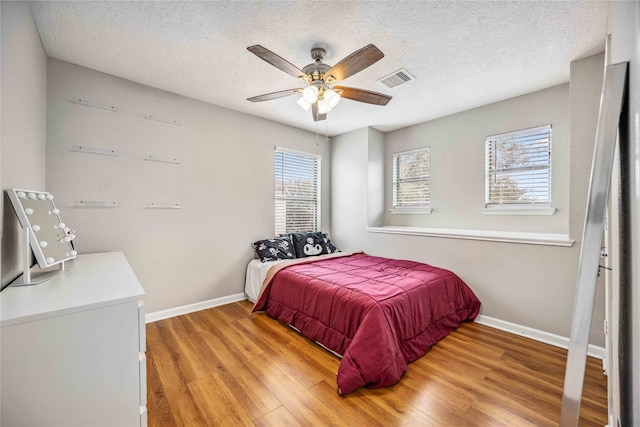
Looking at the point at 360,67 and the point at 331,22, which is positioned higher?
the point at 331,22

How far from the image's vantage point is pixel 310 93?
2.00 metres

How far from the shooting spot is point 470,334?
253 centimetres

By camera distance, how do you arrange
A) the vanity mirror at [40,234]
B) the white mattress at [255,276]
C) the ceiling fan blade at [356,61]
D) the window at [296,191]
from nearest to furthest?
the vanity mirror at [40,234] → the ceiling fan blade at [356,61] → the white mattress at [255,276] → the window at [296,191]

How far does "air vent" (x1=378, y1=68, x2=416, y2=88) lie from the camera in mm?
2465

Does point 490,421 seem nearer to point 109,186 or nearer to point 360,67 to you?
point 360,67

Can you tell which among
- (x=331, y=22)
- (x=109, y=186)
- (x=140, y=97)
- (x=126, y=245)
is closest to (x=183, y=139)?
(x=140, y=97)

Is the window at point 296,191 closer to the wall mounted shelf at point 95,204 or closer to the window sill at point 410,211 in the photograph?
the window sill at point 410,211

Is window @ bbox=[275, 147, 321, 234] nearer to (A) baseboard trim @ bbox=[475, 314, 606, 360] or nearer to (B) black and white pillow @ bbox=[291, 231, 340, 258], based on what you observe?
(B) black and white pillow @ bbox=[291, 231, 340, 258]

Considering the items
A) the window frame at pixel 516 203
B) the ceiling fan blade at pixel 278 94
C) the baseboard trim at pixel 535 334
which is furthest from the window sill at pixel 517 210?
the ceiling fan blade at pixel 278 94

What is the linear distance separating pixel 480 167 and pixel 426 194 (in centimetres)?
81

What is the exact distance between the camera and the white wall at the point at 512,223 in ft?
7.39

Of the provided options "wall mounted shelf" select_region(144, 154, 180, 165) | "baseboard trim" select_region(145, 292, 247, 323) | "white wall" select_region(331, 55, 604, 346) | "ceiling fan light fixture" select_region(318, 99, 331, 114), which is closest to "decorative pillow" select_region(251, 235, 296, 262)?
"baseboard trim" select_region(145, 292, 247, 323)

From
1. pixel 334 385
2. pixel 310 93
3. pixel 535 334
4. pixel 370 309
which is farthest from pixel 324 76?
pixel 535 334

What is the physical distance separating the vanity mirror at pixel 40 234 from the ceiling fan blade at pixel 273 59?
5.02ft
